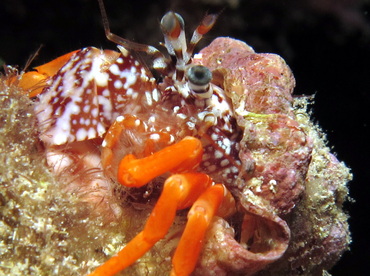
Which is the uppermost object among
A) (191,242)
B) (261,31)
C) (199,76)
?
(199,76)

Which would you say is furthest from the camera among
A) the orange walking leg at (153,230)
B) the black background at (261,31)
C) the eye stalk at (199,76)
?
the black background at (261,31)

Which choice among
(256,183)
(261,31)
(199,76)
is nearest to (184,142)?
(199,76)

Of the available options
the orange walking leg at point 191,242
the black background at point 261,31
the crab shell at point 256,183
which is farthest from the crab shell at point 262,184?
the black background at point 261,31

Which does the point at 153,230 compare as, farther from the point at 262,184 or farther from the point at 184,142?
the point at 262,184

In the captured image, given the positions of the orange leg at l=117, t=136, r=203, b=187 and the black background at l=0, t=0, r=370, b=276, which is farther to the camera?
the black background at l=0, t=0, r=370, b=276

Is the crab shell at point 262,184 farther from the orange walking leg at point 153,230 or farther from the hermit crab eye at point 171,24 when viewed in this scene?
the hermit crab eye at point 171,24

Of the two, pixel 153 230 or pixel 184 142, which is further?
pixel 184 142

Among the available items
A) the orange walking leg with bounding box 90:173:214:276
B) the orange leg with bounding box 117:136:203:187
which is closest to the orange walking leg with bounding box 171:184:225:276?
the orange walking leg with bounding box 90:173:214:276

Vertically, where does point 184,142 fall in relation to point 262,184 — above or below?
above

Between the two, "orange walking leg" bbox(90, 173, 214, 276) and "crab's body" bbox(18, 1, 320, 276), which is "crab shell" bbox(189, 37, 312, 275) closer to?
"crab's body" bbox(18, 1, 320, 276)

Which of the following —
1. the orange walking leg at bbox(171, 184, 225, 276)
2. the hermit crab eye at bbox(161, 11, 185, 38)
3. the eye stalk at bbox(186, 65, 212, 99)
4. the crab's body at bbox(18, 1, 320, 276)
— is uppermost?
the hermit crab eye at bbox(161, 11, 185, 38)
